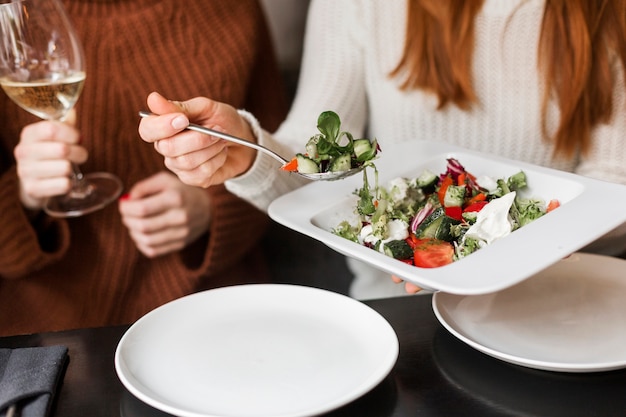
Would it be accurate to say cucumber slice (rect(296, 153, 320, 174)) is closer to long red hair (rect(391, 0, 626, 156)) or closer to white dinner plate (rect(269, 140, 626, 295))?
white dinner plate (rect(269, 140, 626, 295))

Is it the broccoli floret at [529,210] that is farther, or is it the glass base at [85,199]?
the glass base at [85,199]

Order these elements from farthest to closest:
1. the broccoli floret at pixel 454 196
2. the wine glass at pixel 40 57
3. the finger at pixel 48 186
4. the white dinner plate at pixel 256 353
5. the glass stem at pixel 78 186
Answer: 1. the glass stem at pixel 78 186
2. the finger at pixel 48 186
3. the wine glass at pixel 40 57
4. the broccoli floret at pixel 454 196
5. the white dinner plate at pixel 256 353

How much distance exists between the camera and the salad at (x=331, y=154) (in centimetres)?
101

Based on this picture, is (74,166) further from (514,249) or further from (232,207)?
(514,249)

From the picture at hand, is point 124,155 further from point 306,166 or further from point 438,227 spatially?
point 438,227

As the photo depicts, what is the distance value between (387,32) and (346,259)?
571mm

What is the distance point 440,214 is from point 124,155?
2.77 feet

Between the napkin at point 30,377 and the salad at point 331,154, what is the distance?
38 cm

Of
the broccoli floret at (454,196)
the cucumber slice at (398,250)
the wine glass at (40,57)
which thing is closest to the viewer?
the cucumber slice at (398,250)

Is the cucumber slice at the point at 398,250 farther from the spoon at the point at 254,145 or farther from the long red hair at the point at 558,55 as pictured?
the long red hair at the point at 558,55

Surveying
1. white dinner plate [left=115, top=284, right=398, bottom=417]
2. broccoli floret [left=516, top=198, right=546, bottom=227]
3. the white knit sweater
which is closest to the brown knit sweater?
the white knit sweater

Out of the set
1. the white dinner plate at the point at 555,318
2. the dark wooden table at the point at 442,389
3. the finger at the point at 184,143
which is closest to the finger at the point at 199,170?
the finger at the point at 184,143

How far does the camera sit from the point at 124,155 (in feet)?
5.15

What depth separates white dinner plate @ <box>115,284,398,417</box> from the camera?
755 mm
